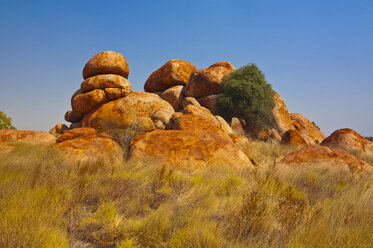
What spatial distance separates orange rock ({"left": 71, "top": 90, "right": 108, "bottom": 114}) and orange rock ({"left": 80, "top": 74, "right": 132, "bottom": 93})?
0.55 m

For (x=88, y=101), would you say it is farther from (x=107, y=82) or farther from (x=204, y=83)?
(x=204, y=83)

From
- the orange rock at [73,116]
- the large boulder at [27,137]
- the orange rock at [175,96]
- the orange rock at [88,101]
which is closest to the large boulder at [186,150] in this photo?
the large boulder at [27,137]

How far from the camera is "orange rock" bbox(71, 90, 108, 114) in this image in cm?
1834

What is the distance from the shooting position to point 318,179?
17.2ft

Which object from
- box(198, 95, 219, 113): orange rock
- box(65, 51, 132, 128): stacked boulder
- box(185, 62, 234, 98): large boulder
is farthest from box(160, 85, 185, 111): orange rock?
box(65, 51, 132, 128): stacked boulder

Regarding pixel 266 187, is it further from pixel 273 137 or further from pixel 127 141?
pixel 273 137

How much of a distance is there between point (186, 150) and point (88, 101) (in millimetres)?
15233

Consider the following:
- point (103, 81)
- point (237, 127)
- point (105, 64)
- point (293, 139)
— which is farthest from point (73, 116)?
point (293, 139)

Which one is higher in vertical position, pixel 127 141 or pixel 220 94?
pixel 220 94

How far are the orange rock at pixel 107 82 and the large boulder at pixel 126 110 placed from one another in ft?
4.73

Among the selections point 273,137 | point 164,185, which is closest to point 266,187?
point 164,185

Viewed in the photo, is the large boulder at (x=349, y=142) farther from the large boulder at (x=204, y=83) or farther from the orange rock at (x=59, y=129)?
the orange rock at (x=59, y=129)

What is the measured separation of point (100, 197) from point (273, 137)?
65.2ft

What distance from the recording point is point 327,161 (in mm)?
6387
